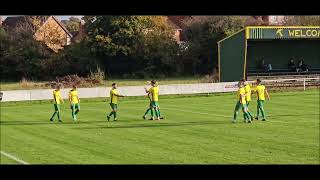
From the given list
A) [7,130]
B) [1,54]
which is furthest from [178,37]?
[7,130]

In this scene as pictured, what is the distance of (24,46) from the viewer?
5866 cm

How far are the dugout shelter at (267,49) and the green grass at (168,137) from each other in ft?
48.6

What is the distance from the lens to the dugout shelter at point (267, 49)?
46.6 m

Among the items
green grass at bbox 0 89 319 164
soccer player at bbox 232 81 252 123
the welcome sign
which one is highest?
the welcome sign

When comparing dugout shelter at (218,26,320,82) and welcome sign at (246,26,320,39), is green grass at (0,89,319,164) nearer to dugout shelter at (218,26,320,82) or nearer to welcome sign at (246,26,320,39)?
welcome sign at (246,26,320,39)

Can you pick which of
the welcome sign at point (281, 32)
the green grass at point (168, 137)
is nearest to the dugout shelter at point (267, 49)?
the welcome sign at point (281, 32)

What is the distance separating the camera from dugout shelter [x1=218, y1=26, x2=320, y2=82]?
4660cm

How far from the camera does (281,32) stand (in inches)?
1845

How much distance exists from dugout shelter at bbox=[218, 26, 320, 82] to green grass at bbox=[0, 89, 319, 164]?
14820 mm

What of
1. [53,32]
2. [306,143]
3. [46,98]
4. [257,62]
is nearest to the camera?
[306,143]

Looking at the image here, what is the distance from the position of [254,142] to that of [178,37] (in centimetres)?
4951

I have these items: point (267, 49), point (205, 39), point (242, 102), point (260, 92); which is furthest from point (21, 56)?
point (242, 102)


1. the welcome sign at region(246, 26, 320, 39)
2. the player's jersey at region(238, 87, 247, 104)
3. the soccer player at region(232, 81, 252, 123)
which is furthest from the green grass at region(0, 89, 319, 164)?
the welcome sign at region(246, 26, 320, 39)
